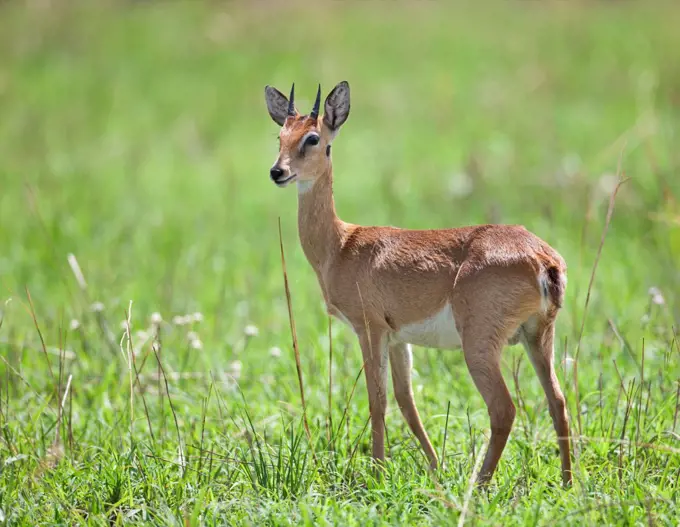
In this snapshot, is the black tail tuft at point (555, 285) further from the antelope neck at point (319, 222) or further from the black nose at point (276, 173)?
the black nose at point (276, 173)

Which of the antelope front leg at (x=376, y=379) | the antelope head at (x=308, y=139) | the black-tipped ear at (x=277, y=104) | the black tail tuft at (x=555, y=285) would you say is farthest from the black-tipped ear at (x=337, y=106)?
the black tail tuft at (x=555, y=285)

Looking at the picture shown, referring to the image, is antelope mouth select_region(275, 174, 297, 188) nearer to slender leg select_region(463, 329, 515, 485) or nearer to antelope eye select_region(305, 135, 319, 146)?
antelope eye select_region(305, 135, 319, 146)

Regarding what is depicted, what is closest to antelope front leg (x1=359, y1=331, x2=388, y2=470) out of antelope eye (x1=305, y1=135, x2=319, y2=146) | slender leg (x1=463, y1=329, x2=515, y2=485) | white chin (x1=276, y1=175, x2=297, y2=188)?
slender leg (x1=463, y1=329, x2=515, y2=485)

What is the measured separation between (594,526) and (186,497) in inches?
60.0

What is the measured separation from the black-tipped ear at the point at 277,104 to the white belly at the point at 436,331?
1219 mm

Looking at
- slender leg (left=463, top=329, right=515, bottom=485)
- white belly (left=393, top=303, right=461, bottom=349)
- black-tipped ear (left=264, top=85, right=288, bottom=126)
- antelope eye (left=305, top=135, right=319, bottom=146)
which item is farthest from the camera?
black-tipped ear (left=264, top=85, right=288, bottom=126)

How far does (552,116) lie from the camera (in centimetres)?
1301

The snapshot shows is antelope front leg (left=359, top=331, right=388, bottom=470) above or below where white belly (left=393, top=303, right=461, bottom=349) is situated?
below

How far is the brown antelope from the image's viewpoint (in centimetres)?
384

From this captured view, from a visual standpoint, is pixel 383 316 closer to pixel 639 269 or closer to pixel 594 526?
pixel 594 526

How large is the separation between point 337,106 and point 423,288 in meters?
0.93

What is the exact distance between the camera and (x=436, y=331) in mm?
4070

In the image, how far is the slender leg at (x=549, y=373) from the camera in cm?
391

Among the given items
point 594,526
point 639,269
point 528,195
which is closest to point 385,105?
point 528,195
